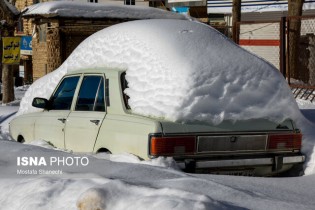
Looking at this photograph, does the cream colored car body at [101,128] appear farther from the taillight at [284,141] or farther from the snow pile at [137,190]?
the taillight at [284,141]

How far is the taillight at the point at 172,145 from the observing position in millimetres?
5859

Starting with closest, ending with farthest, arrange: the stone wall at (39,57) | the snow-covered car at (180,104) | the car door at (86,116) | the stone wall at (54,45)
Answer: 1. the snow-covered car at (180,104)
2. the car door at (86,116)
3. the stone wall at (54,45)
4. the stone wall at (39,57)

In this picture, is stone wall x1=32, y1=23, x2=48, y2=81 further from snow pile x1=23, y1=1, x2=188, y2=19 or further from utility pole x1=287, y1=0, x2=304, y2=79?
utility pole x1=287, y1=0, x2=304, y2=79

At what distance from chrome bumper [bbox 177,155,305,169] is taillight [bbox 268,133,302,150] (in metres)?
0.11

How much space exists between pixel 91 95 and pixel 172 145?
4.76 ft

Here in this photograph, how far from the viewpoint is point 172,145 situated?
593cm

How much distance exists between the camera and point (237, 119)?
253 inches

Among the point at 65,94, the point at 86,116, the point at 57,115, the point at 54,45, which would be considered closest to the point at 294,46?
the point at 54,45

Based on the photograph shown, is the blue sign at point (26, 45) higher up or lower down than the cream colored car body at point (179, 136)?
lower down

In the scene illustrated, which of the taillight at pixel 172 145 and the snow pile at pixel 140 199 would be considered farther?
the taillight at pixel 172 145

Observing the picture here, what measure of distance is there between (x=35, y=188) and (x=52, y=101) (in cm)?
292

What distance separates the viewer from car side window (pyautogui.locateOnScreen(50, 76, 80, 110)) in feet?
24.2

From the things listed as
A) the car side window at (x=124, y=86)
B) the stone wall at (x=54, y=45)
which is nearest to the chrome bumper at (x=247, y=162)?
the car side window at (x=124, y=86)

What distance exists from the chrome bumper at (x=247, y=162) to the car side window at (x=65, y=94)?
198 cm
